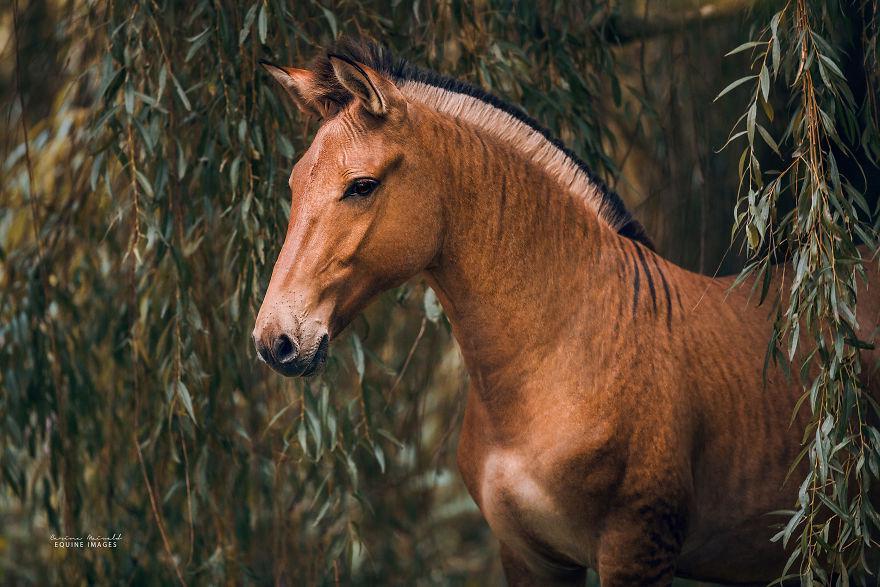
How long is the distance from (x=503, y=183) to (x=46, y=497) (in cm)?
220

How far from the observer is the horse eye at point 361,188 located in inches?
95.7

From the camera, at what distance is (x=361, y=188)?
8.01ft

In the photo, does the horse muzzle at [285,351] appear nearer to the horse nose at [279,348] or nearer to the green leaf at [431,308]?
the horse nose at [279,348]

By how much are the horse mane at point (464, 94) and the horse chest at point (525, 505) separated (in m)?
0.74

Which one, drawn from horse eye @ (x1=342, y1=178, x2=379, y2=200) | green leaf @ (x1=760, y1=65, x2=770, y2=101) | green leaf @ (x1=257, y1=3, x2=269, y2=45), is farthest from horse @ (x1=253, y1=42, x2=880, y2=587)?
green leaf @ (x1=760, y1=65, x2=770, y2=101)

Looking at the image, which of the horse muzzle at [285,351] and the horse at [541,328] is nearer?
the horse muzzle at [285,351]

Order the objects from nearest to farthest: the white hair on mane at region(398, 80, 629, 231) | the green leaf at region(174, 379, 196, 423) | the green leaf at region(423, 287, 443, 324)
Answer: the white hair on mane at region(398, 80, 629, 231) → the green leaf at region(174, 379, 196, 423) → the green leaf at region(423, 287, 443, 324)

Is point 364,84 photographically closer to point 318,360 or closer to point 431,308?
point 318,360

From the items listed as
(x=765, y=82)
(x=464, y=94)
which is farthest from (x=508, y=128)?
(x=765, y=82)

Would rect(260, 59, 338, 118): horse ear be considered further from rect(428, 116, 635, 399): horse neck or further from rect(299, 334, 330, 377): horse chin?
rect(299, 334, 330, 377): horse chin

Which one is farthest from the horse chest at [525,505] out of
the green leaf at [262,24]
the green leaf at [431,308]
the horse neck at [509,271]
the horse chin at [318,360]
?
the green leaf at [262,24]

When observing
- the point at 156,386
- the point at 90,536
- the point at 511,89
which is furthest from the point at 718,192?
the point at 90,536

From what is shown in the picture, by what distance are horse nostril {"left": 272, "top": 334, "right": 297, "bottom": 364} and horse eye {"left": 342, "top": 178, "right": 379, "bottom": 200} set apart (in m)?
0.37

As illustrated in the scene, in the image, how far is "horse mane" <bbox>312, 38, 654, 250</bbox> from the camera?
259 cm
